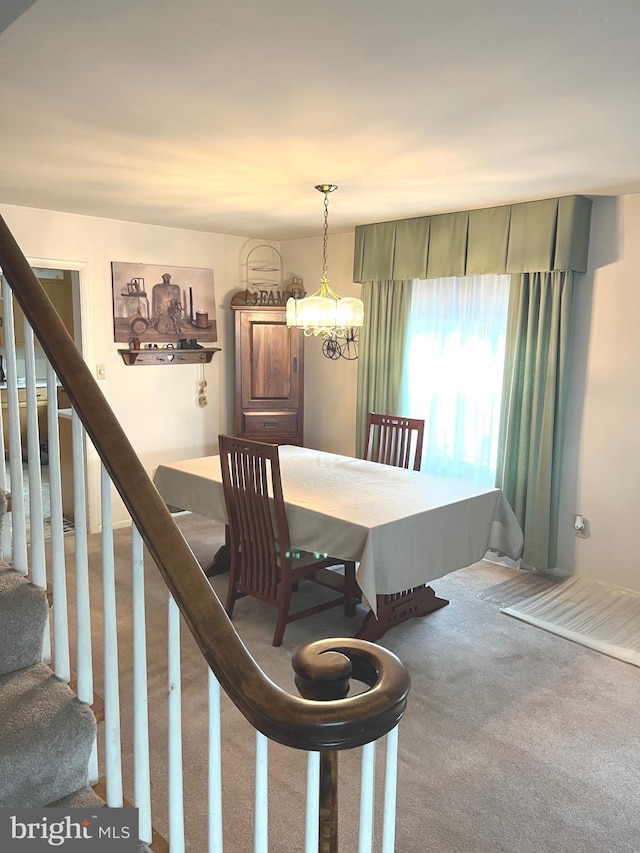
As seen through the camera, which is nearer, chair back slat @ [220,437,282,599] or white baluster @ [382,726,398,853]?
white baluster @ [382,726,398,853]

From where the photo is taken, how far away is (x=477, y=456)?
470cm

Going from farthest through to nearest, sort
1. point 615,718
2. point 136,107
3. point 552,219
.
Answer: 1. point 552,219
2. point 615,718
3. point 136,107

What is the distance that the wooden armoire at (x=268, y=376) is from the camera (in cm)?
551

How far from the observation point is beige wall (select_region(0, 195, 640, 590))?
3.92 m

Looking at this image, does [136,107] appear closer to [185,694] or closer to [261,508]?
[261,508]

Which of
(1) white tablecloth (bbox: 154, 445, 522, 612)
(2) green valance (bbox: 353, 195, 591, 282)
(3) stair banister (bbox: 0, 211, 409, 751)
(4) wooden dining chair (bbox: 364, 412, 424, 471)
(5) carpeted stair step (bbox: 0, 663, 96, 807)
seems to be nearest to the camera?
(3) stair banister (bbox: 0, 211, 409, 751)

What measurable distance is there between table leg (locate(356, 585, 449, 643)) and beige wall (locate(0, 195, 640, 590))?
114 centimetres

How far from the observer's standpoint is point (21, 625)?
146 cm

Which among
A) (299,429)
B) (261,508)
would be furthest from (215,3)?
(299,429)

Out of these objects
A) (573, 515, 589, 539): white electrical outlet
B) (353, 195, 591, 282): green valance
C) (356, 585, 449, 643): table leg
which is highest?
(353, 195, 591, 282): green valance

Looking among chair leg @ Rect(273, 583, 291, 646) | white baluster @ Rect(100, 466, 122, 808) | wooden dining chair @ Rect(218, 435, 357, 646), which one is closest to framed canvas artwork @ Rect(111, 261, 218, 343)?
wooden dining chair @ Rect(218, 435, 357, 646)

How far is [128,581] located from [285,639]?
1237mm

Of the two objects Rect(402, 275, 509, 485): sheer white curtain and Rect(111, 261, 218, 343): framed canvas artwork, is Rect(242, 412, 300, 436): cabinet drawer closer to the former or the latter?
Rect(111, 261, 218, 343): framed canvas artwork

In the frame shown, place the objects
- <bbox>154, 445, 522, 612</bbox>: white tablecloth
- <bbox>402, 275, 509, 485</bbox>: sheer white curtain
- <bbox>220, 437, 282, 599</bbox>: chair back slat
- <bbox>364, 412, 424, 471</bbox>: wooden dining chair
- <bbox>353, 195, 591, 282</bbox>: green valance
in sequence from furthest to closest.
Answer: <bbox>402, 275, 509, 485</bbox>: sheer white curtain
<bbox>364, 412, 424, 471</bbox>: wooden dining chair
<bbox>353, 195, 591, 282</bbox>: green valance
<bbox>220, 437, 282, 599</bbox>: chair back slat
<bbox>154, 445, 522, 612</bbox>: white tablecloth
